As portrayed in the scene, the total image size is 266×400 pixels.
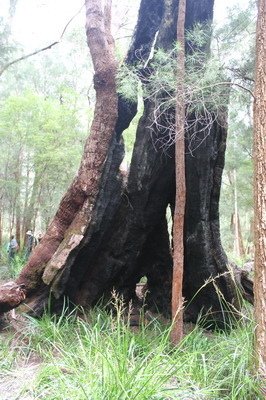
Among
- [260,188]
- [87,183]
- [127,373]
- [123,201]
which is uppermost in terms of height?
[87,183]

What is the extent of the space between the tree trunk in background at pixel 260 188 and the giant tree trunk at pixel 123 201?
199cm

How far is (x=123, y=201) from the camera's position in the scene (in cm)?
679

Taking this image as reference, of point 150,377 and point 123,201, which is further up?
point 123,201

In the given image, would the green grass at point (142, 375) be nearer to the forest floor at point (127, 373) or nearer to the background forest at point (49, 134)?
the forest floor at point (127, 373)

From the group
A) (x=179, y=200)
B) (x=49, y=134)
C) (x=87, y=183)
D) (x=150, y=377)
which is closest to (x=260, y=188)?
(x=179, y=200)

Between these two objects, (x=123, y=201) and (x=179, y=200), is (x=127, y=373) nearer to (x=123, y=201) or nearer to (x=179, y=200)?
(x=179, y=200)

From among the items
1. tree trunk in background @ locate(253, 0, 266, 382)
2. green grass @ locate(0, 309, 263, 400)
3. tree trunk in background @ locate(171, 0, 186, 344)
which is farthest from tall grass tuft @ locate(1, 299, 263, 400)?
tree trunk in background @ locate(171, 0, 186, 344)

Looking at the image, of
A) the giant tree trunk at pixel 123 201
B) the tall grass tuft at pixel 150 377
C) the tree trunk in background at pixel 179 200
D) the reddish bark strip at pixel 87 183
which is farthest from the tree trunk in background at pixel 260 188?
the reddish bark strip at pixel 87 183

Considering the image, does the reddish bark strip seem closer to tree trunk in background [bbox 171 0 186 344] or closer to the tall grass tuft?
tree trunk in background [bbox 171 0 186 344]

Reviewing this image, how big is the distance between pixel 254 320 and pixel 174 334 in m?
1.54

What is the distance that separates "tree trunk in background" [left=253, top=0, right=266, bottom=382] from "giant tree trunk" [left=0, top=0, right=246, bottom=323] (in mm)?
1987

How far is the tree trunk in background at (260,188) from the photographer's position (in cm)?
368

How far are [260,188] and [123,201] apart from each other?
3293 millimetres

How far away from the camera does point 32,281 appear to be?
6195 mm
